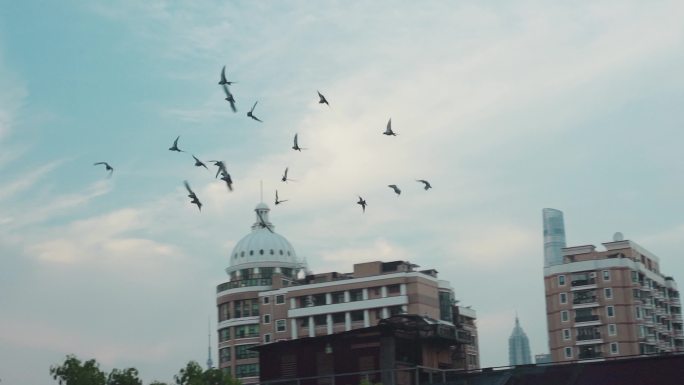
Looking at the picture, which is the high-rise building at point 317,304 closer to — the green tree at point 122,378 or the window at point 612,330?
the window at point 612,330

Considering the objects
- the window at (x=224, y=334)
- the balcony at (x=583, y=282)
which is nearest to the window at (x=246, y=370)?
the window at (x=224, y=334)

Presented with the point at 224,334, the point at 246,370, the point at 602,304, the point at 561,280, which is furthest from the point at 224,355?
the point at 602,304

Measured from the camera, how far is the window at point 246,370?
515 ft

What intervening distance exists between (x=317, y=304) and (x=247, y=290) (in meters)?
16.0

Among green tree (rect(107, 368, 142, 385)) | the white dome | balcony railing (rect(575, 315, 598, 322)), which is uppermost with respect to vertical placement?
the white dome

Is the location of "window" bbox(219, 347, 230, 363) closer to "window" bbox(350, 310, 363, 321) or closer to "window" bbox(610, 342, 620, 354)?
"window" bbox(350, 310, 363, 321)

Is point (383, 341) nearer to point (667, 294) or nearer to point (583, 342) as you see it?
point (583, 342)

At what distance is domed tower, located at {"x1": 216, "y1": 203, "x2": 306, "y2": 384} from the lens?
161000mm

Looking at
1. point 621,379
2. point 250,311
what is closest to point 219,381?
point 621,379

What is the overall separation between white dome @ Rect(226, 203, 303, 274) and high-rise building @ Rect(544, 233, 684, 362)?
163 feet

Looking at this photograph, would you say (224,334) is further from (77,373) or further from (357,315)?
(77,373)

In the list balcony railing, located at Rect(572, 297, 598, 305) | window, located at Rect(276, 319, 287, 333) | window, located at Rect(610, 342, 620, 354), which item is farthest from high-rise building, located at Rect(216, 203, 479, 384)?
window, located at Rect(610, 342, 620, 354)

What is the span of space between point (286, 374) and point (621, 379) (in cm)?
2219

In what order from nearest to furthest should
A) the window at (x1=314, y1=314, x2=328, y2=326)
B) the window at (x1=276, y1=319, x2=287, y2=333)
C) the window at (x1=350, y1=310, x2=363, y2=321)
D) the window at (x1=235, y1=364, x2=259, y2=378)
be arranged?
1. the window at (x1=350, y1=310, x2=363, y2=321)
2. the window at (x1=314, y1=314, x2=328, y2=326)
3. the window at (x1=235, y1=364, x2=259, y2=378)
4. the window at (x1=276, y1=319, x2=287, y2=333)
